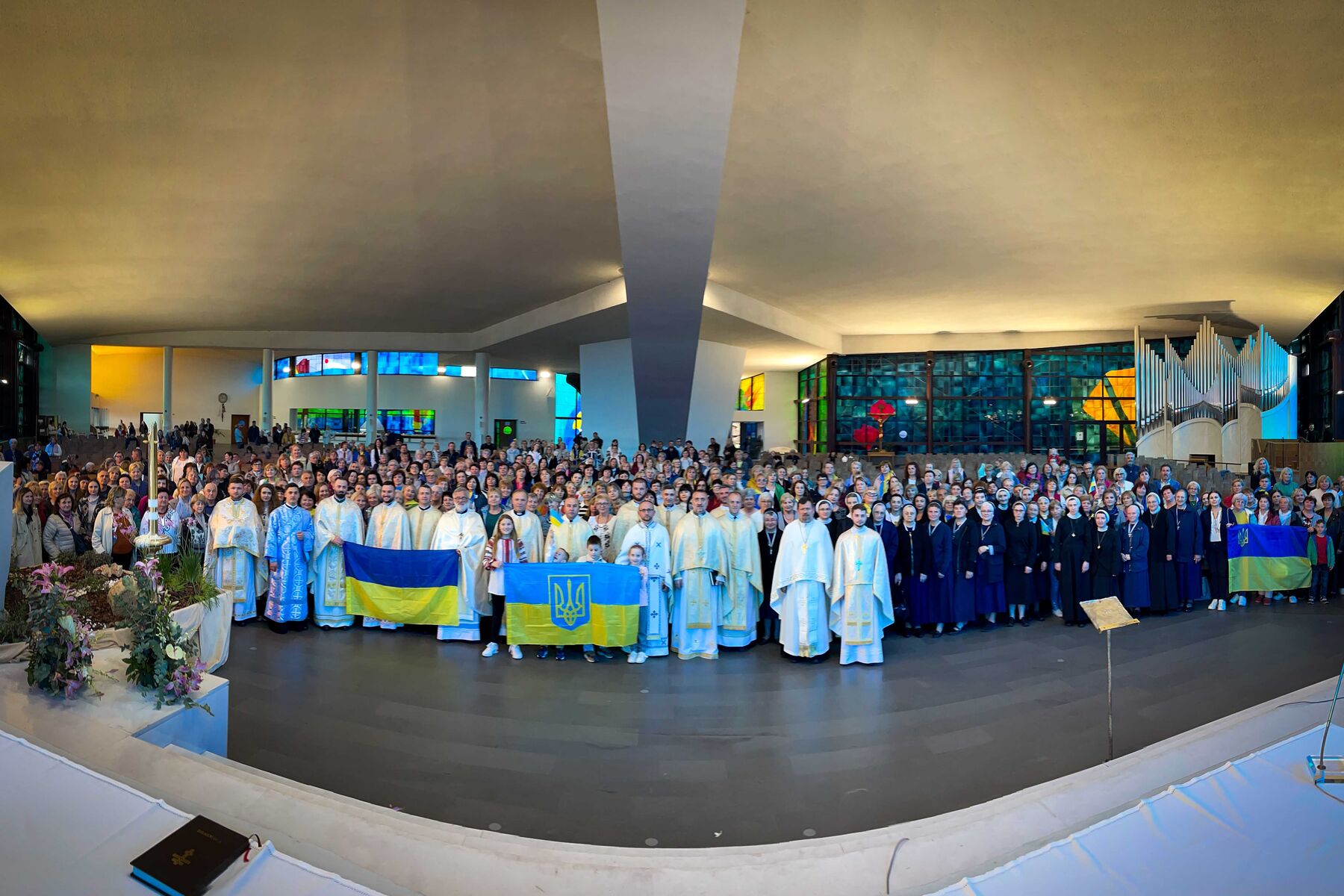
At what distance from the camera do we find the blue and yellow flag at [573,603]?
705 centimetres

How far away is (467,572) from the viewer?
7742 mm

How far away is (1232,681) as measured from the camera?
640cm

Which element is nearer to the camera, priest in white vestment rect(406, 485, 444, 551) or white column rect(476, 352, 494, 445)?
priest in white vestment rect(406, 485, 444, 551)

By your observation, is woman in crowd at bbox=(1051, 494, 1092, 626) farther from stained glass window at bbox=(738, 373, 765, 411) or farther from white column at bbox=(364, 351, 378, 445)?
stained glass window at bbox=(738, 373, 765, 411)

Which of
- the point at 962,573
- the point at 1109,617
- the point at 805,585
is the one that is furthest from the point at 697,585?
the point at 1109,617

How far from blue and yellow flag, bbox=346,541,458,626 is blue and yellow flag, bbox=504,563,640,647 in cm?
99

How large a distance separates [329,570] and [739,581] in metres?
4.69

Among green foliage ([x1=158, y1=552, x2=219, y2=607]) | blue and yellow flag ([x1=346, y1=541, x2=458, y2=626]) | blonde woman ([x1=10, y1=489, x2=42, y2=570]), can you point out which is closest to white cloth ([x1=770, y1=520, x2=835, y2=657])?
blue and yellow flag ([x1=346, y1=541, x2=458, y2=626])

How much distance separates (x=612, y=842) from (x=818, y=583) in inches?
151

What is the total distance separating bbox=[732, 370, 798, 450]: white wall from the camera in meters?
34.3

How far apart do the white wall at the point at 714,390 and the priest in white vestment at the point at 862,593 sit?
16.6 m

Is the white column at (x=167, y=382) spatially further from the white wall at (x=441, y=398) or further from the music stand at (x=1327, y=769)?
the music stand at (x=1327, y=769)

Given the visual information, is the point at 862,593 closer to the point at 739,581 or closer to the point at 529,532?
the point at 739,581

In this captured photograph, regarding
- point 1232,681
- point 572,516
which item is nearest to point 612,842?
point 572,516
